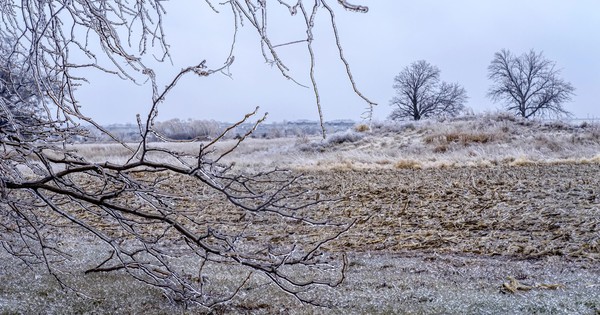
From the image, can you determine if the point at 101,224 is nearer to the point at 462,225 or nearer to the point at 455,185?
the point at 462,225

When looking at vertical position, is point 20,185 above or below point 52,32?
below

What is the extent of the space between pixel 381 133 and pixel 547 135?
6107 mm

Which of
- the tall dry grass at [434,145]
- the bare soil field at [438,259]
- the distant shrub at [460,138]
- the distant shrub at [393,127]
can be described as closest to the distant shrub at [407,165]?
the tall dry grass at [434,145]

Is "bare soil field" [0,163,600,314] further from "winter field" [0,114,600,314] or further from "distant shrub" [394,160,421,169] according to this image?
"distant shrub" [394,160,421,169]

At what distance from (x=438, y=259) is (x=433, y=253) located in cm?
25

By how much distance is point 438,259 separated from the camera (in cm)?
518

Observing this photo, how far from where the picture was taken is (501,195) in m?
8.05

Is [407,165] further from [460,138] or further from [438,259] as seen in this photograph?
[438,259]

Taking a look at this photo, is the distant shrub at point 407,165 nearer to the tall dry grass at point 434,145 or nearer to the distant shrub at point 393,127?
the tall dry grass at point 434,145

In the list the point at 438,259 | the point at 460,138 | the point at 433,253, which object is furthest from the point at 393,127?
the point at 438,259

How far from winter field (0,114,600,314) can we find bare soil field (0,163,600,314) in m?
0.01

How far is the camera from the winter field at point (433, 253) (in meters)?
3.72

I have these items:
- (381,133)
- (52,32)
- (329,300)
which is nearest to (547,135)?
(381,133)

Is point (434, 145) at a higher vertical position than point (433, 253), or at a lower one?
higher
